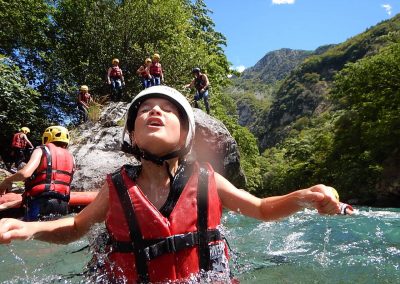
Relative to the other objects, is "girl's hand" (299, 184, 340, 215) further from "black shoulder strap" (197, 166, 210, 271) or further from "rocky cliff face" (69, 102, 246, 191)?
"rocky cliff face" (69, 102, 246, 191)

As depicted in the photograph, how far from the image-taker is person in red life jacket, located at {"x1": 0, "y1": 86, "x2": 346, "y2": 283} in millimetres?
2340

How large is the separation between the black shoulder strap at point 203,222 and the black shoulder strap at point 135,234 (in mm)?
366

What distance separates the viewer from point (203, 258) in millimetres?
2459

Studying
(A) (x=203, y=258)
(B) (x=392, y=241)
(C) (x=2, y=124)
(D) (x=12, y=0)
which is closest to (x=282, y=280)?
(A) (x=203, y=258)

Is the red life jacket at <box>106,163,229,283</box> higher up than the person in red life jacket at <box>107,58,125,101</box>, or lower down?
lower down

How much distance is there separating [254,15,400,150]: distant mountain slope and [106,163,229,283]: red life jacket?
12746 cm

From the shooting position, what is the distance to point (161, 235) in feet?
7.75

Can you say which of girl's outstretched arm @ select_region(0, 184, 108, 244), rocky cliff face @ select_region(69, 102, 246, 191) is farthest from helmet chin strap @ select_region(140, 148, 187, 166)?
rocky cliff face @ select_region(69, 102, 246, 191)

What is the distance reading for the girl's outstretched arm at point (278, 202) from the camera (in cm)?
196

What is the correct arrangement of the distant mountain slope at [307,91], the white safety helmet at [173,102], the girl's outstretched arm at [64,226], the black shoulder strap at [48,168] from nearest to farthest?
the girl's outstretched arm at [64,226]
the white safety helmet at [173,102]
the black shoulder strap at [48,168]
the distant mountain slope at [307,91]

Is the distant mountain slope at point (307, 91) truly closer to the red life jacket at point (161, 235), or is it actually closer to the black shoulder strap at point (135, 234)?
the red life jacket at point (161, 235)

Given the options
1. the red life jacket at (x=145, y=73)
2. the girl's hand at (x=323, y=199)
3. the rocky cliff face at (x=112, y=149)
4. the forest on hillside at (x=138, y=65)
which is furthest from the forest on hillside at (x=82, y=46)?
the girl's hand at (x=323, y=199)

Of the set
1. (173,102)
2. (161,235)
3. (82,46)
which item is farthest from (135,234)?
(82,46)

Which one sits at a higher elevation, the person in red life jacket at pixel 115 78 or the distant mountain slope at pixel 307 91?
the distant mountain slope at pixel 307 91
